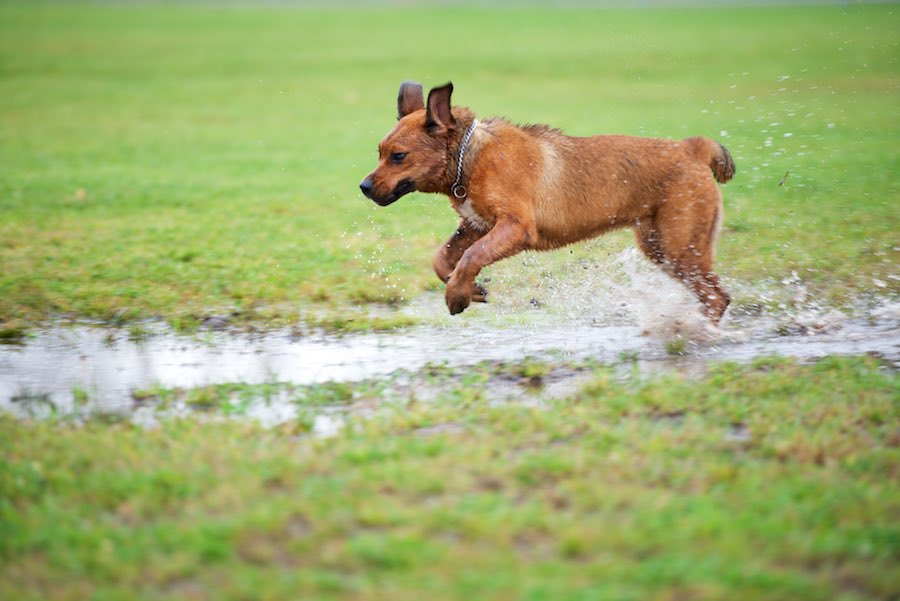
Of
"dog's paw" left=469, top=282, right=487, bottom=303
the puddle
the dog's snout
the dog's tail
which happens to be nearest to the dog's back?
the dog's tail

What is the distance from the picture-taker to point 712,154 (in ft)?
25.0

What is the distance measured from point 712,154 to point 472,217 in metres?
1.92

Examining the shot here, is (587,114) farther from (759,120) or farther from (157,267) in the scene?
(157,267)

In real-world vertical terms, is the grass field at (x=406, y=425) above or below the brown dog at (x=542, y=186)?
below

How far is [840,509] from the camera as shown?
4309 mm

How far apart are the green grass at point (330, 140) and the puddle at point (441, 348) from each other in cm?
65

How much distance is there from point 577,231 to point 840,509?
354 cm

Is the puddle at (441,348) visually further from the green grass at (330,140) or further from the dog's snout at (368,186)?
the dog's snout at (368,186)

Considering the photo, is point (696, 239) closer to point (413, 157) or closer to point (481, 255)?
point (481, 255)

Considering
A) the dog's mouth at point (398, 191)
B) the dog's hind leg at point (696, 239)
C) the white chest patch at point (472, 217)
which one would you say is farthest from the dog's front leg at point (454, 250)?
the dog's hind leg at point (696, 239)

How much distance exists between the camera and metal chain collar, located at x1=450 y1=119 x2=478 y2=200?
23.1 ft

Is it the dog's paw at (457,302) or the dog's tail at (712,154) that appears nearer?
the dog's paw at (457,302)

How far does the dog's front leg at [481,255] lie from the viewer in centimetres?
688

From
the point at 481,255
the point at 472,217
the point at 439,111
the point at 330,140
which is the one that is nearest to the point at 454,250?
the point at 472,217
